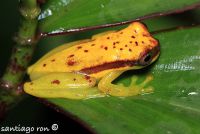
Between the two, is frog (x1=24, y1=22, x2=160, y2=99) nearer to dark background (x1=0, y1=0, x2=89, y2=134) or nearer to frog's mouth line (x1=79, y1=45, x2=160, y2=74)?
frog's mouth line (x1=79, y1=45, x2=160, y2=74)

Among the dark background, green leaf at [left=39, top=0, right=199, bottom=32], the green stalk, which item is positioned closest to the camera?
the green stalk

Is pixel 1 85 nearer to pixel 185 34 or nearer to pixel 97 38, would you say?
pixel 97 38

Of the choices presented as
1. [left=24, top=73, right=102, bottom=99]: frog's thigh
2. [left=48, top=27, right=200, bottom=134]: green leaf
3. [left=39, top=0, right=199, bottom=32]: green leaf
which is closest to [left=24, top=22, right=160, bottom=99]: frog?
[left=24, top=73, right=102, bottom=99]: frog's thigh

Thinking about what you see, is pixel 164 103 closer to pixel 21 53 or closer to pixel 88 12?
pixel 88 12

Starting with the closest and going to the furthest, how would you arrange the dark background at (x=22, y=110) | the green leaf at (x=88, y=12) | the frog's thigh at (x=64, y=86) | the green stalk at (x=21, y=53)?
the green stalk at (x=21, y=53) < the green leaf at (x=88, y=12) < the frog's thigh at (x=64, y=86) < the dark background at (x=22, y=110)

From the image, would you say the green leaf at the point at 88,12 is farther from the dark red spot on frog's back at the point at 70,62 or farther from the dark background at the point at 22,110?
the dark background at the point at 22,110

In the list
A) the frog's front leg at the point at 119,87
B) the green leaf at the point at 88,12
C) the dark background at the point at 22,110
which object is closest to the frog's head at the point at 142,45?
the frog's front leg at the point at 119,87
